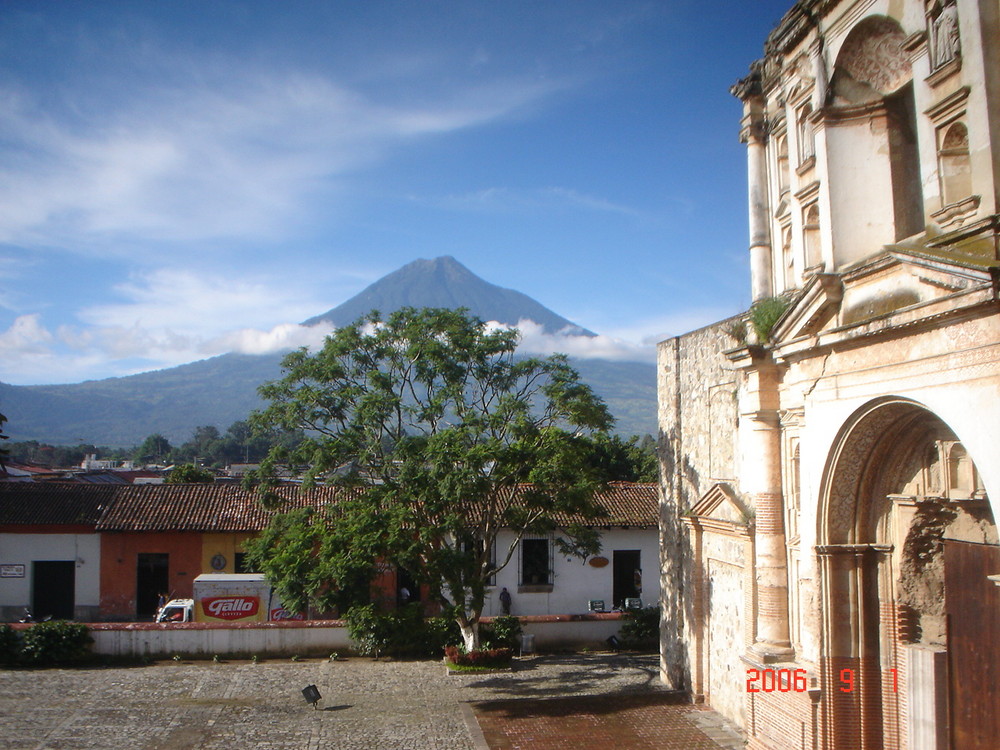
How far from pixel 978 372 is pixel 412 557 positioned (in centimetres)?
1053

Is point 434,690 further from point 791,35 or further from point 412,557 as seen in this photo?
point 791,35

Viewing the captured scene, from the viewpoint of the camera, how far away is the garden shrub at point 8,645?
1755 cm

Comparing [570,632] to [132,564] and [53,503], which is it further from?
[53,503]

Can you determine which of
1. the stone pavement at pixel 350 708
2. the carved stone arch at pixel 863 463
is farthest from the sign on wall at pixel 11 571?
A: the carved stone arch at pixel 863 463

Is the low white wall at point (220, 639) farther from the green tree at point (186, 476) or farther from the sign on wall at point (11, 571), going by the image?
the green tree at point (186, 476)

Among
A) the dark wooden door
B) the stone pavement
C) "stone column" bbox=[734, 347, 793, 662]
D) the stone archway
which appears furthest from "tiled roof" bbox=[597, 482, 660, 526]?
the dark wooden door

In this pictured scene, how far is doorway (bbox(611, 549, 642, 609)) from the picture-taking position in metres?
25.2

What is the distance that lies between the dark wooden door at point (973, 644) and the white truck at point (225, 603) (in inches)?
663

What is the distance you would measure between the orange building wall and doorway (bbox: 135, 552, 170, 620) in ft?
0.50

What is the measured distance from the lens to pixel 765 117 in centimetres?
1136

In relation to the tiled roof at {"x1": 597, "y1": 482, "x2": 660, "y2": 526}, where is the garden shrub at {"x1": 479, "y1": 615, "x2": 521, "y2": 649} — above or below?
below

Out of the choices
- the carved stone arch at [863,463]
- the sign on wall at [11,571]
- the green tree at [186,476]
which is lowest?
the sign on wall at [11,571]

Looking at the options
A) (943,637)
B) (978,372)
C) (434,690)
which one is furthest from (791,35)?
(434,690)
